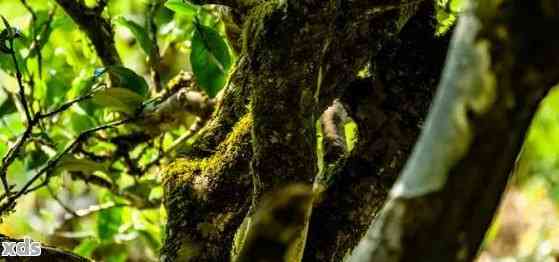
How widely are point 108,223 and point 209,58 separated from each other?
46 centimetres

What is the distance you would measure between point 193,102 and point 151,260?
2.94 feet

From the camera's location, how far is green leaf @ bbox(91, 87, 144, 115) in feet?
3.50

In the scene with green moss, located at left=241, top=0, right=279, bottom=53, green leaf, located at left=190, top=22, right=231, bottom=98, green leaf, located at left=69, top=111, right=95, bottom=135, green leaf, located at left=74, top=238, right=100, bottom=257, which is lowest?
green leaf, located at left=74, top=238, right=100, bottom=257

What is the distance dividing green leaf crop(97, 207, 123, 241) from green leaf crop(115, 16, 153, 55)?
305 millimetres

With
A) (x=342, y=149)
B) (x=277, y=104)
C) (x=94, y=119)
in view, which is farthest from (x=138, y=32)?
(x=277, y=104)

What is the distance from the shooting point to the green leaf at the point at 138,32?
1149mm

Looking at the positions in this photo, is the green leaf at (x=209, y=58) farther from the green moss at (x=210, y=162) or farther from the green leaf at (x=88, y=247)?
the green leaf at (x=88, y=247)

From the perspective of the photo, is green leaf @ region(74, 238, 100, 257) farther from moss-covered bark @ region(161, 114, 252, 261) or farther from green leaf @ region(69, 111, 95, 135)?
moss-covered bark @ region(161, 114, 252, 261)

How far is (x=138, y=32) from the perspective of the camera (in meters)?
1.16

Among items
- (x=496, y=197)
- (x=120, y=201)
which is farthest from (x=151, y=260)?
(x=496, y=197)

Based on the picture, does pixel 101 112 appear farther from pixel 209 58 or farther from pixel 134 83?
pixel 209 58

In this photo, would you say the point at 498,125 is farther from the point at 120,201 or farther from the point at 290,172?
the point at 120,201

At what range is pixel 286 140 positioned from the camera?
711mm

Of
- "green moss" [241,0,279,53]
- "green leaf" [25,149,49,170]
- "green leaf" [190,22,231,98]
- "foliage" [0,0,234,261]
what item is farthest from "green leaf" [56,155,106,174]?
"green moss" [241,0,279,53]
